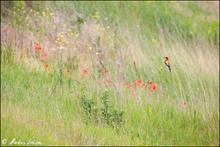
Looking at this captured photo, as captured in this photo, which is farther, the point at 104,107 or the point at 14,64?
the point at 14,64

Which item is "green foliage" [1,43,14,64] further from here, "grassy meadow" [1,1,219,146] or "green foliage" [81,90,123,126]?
"green foliage" [81,90,123,126]

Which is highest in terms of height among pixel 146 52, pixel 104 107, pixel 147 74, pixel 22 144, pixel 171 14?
pixel 171 14

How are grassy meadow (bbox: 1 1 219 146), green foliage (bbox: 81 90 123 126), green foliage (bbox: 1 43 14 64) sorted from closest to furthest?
1. grassy meadow (bbox: 1 1 219 146)
2. green foliage (bbox: 81 90 123 126)
3. green foliage (bbox: 1 43 14 64)

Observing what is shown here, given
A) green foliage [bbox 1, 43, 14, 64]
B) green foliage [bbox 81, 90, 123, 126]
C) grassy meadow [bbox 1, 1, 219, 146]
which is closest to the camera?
grassy meadow [bbox 1, 1, 219, 146]

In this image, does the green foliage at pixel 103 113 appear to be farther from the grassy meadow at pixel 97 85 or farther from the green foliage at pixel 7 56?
the green foliage at pixel 7 56

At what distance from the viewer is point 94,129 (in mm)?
5297

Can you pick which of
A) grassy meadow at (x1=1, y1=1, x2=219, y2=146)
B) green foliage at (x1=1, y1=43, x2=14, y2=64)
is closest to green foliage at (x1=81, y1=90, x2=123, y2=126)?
grassy meadow at (x1=1, y1=1, x2=219, y2=146)

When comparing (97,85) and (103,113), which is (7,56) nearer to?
(97,85)

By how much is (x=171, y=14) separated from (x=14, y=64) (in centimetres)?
705

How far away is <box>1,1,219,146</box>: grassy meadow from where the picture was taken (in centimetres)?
517

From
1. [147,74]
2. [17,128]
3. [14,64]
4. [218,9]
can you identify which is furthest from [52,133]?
[218,9]

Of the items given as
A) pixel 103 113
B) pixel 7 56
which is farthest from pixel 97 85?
pixel 7 56

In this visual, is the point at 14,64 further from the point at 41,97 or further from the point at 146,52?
the point at 146,52

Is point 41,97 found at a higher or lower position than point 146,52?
lower
